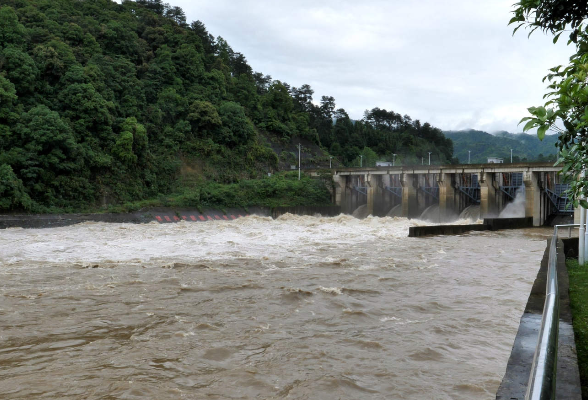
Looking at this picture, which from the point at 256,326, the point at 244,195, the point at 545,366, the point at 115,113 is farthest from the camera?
the point at 244,195

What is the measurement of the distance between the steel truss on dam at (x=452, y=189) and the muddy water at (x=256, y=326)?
2181 cm

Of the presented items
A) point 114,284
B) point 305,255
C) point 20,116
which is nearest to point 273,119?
point 20,116

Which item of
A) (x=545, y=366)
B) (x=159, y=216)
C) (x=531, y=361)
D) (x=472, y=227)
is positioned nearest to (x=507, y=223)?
(x=472, y=227)

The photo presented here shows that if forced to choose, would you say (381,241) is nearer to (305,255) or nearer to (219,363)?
(305,255)

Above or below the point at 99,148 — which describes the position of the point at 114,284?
below

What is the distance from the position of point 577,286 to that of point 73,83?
1618 inches

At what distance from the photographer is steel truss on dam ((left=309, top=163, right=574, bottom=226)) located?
35625mm

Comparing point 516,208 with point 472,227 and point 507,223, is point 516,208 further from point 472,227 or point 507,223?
point 472,227

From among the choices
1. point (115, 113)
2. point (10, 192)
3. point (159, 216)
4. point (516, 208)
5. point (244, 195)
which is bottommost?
point (159, 216)

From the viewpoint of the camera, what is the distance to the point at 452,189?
42.6 m

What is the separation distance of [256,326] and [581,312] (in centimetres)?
493

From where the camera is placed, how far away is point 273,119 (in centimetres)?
6819

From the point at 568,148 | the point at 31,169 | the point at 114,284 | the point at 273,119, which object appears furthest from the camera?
the point at 273,119

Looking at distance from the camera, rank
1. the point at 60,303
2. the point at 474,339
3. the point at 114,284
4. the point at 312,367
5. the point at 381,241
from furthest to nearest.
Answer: the point at 381,241 < the point at 114,284 < the point at 60,303 < the point at 474,339 < the point at 312,367
